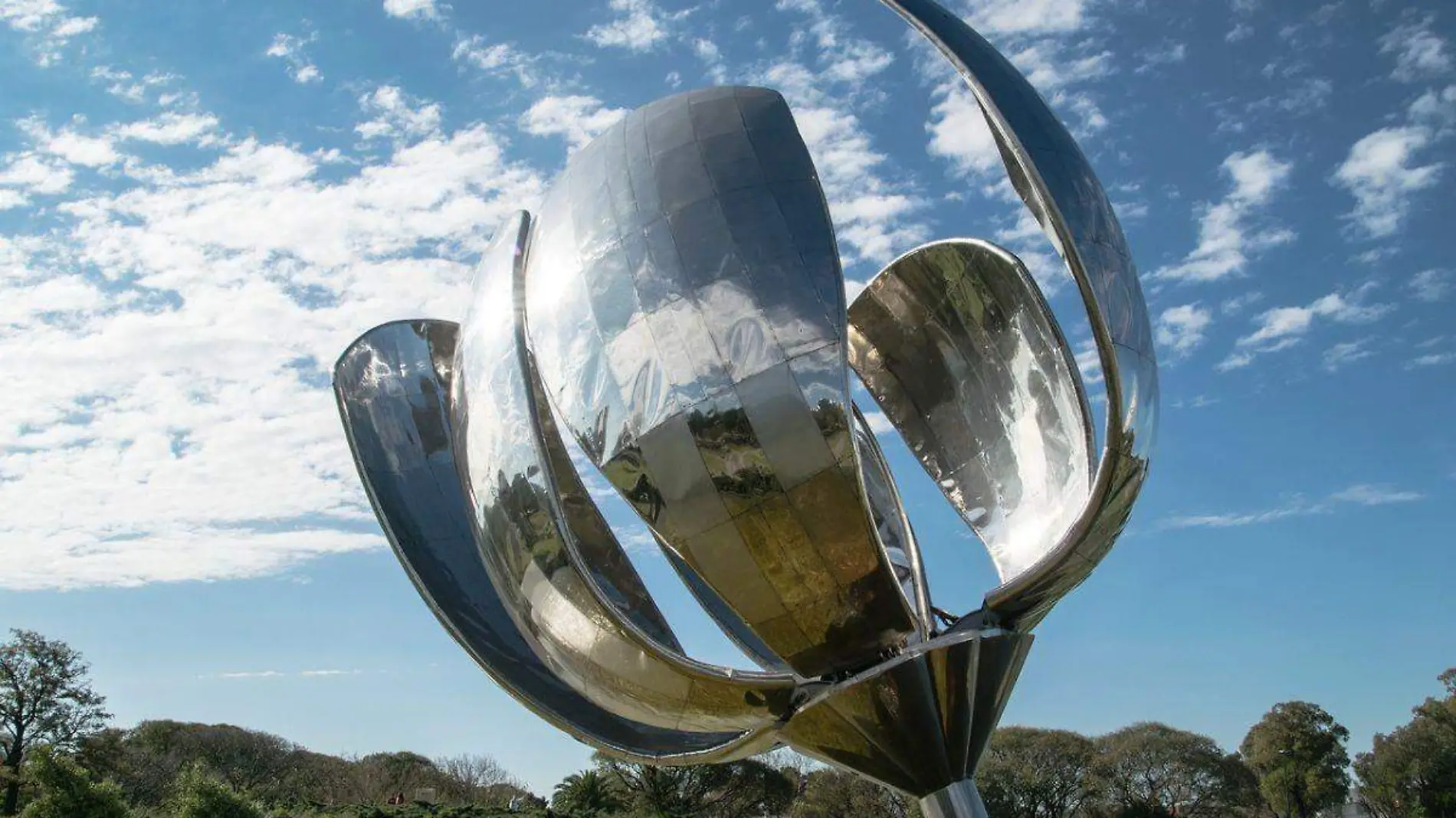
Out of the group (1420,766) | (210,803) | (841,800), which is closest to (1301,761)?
(1420,766)

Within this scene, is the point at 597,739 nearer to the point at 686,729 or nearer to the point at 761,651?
the point at 686,729

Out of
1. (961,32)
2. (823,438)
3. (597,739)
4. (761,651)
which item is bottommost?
(597,739)

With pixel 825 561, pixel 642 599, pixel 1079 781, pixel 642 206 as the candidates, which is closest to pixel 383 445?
pixel 642 599

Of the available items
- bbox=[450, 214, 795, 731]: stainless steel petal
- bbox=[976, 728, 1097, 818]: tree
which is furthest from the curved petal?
bbox=[976, 728, 1097, 818]: tree

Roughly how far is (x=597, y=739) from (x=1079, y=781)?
57.2 m

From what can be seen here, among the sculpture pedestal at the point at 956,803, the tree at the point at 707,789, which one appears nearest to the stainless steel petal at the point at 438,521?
the sculpture pedestal at the point at 956,803

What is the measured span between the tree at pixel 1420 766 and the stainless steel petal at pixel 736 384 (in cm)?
5753

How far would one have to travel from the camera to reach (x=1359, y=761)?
63250 millimetres

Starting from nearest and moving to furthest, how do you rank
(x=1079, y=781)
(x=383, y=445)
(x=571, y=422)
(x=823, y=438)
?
(x=823, y=438) → (x=571, y=422) → (x=383, y=445) → (x=1079, y=781)

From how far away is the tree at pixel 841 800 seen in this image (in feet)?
175

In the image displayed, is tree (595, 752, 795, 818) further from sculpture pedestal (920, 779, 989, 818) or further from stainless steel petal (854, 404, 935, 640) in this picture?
sculpture pedestal (920, 779, 989, 818)

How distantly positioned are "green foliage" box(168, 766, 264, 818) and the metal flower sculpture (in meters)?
18.0

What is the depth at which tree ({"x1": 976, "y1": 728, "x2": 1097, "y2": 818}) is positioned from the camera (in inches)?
2223

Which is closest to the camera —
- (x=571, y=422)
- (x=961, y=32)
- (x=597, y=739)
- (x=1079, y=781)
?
(x=571, y=422)
